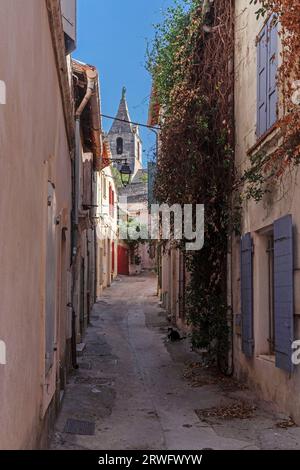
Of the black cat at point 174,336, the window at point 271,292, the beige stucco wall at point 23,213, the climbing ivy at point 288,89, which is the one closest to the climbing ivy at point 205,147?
the window at point 271,292

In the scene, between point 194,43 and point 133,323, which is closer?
point 194,43

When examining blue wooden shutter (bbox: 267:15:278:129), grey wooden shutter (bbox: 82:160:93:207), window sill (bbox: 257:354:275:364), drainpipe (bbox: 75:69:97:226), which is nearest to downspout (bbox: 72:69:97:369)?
drainpipe (bbox: 75:69:97:226)

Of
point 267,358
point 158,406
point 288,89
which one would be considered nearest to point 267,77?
point 288,89

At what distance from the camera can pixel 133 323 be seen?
60.6ft

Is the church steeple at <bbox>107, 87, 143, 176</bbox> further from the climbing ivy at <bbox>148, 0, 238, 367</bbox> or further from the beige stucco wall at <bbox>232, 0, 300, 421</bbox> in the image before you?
the beige stucco wall at <bbox>232, 0, 300, 421</bbox>

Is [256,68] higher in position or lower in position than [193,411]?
higher

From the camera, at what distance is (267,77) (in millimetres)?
7863

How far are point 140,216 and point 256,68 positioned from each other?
30.7 metres

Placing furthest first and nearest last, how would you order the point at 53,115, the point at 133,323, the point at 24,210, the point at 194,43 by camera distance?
the point at 133,323 → the point at 194,43 → the point at 53,115 → the point at 24,210

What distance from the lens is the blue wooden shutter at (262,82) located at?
314 inches

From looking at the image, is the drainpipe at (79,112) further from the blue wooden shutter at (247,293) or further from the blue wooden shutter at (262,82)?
the blue wooden shutter at (262,82)

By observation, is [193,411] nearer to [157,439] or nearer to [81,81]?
[157,439]

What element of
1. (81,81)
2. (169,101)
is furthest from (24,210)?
(81,81)

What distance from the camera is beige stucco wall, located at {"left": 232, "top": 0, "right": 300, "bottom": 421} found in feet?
22.3
